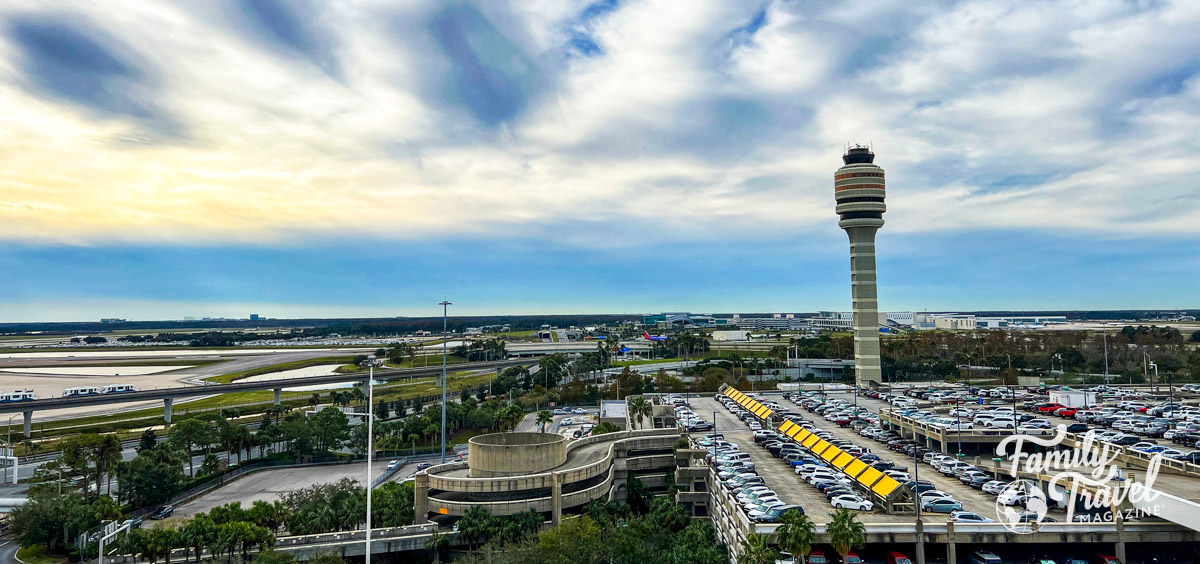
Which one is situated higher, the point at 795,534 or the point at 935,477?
the point at 795,534

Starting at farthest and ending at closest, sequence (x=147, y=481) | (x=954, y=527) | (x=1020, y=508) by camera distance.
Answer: (x=147, y=481), (x=1020, y=508), (x=954, y=527)

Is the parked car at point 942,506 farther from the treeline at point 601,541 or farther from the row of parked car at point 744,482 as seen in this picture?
the treeline at point 601,541

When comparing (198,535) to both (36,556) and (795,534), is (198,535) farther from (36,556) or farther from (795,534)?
(795,534)

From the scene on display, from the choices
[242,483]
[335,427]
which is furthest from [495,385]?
[242,483]

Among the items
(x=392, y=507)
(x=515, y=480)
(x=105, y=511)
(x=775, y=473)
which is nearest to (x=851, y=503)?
(x=775, y=473)

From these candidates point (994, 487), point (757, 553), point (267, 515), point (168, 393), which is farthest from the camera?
point (168, 393)

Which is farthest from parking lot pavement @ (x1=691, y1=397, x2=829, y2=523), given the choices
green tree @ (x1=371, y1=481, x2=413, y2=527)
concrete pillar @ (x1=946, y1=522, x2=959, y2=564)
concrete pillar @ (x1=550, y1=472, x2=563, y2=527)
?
green tree @ (x1=371, y1=481, x2=413, y2=527)

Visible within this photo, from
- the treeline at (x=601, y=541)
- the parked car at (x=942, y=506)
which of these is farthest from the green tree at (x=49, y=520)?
the parked car at (x=942, y=506)
